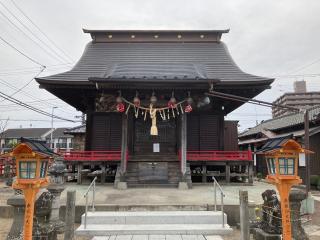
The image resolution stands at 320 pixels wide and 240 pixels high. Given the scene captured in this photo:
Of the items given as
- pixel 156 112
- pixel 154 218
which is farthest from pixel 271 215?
pixel 156 112

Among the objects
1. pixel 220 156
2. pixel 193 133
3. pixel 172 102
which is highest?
pixel 172 102

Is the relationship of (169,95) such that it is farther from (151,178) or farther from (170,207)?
(170,207)

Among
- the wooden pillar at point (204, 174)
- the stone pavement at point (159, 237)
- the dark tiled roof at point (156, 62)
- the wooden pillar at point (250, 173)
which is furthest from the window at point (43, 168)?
the wooden pillar at point (250, 173)

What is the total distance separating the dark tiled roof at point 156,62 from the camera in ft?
47.8

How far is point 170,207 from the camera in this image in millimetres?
8367

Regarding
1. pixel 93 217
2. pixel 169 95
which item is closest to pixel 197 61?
pixel 169 95

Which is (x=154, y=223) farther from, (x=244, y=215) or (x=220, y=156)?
(x=220, y=156)

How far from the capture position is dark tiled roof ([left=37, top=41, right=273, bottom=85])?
47.8 feet

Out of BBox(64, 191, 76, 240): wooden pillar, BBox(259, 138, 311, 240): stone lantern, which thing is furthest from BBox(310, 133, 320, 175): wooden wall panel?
BBox(64, 191, 76, 240): wooden pillar

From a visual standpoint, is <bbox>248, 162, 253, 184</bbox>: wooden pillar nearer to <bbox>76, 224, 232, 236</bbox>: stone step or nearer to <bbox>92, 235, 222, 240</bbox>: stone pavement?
<bbox>76, 224, 232, 236</bbox>: stone step

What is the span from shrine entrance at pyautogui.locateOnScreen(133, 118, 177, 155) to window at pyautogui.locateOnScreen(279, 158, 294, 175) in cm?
1023

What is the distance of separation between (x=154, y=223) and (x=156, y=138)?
7550 mm

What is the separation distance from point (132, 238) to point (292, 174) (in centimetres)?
409

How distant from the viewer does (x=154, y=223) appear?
25.3 ft
